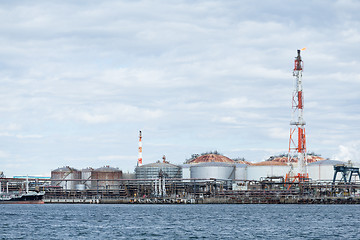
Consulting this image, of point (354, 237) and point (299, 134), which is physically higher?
point (299, 134)

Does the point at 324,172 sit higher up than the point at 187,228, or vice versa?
the point at 324,172

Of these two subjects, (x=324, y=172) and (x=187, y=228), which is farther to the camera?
(x=324, y=172)

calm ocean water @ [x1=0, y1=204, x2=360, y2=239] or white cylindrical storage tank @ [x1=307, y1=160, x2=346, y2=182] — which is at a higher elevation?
white cylindrical storage tank @ [x1=307, y1=160, x2=346, y2=182]

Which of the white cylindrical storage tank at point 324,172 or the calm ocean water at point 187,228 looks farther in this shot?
the white cylindrical storage tank at point 324,172

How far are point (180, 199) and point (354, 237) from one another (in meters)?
104

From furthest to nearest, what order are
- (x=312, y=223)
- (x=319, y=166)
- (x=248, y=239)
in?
1. (x=319, y=166)
2. (x=312, y=223)
3. (x=248, y=239)

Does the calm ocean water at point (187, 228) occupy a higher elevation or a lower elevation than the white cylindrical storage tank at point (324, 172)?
lower

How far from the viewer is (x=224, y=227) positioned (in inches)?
3743

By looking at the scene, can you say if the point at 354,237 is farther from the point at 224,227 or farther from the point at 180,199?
the point at 180,199

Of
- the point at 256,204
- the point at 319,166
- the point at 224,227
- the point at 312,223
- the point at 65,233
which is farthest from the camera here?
the point at 319,166

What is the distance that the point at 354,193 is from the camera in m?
179

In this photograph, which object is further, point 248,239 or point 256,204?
point 256,204

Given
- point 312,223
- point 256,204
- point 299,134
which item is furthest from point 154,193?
point 312,223

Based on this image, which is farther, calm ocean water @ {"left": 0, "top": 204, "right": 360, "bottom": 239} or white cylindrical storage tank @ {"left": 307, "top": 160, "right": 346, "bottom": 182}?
white cylindrical storage tank @ {"left": 307, "top": 160, "right": 346, "bottom": 182}
